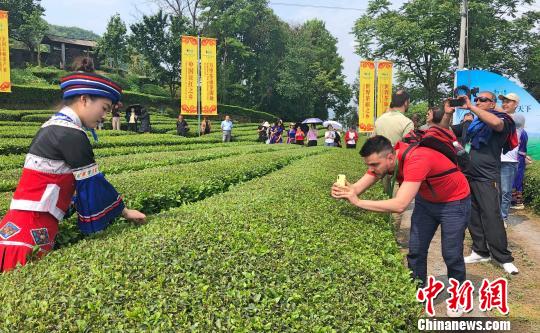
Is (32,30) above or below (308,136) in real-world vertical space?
above

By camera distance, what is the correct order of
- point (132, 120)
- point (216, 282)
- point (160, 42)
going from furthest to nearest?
point (160, 42) < point (132, 120) < point (216, 282)

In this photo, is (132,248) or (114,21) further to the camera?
(114,21)

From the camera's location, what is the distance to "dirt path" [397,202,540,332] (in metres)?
3.85

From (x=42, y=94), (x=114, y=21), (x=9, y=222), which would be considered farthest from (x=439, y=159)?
(x=114, y=21)

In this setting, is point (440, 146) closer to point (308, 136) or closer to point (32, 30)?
point (308, 136)

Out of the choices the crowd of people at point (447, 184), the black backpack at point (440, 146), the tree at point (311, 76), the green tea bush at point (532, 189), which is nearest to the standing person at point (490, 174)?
the crowd of people at point (447, 184)

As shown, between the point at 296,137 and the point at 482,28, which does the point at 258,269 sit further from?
the point at 482,28

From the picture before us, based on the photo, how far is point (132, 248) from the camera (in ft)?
8.39

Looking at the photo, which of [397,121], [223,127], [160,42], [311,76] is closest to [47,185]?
[397,121]

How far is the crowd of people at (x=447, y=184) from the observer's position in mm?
3239

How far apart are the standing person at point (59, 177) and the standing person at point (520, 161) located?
21.9ft

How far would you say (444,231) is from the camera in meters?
3.56

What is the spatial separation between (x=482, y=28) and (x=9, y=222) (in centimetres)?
3698

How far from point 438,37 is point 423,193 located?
32415 millimetres
